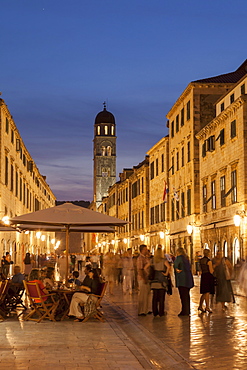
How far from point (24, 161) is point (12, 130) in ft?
37.9

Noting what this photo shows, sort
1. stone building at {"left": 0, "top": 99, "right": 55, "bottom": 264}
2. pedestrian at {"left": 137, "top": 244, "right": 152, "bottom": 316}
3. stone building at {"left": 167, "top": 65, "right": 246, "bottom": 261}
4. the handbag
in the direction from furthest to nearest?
stone building at {"left": 167, "top": 65, "right": 246, "bottom": 261}
stone building at {"left": 0, "top": 99, "right": 55, "bottom": 264}
the handbag
pedestrian at {"left": 137, "top": 244, "right": 152, "bottom": 316}

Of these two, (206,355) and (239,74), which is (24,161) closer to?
(239,74)

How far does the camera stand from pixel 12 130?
46875mm

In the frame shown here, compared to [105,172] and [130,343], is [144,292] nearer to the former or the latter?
[130,343]

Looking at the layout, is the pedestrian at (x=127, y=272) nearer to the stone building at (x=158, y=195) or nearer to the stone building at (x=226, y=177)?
the stone building at (x=226, y=177)

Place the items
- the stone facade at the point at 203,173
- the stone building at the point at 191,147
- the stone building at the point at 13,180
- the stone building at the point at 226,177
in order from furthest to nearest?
the stone building at the point at 191,147
the stone building at the point at 13,180
the stone facade at the point at 203,173
the stone building at the point at 226,177

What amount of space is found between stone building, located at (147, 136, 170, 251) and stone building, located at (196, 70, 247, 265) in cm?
1003

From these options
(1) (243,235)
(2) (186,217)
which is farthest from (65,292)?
(2) (186,217)

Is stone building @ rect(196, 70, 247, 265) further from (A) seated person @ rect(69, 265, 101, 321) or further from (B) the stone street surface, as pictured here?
(B) the stone street surface

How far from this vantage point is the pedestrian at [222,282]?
58.0 ft

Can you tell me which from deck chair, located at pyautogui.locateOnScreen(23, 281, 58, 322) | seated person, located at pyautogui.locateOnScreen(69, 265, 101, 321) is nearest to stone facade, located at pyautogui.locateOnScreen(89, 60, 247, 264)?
seated person, located at pyautogui.locateOnScreen(69, 265, 101, 321)

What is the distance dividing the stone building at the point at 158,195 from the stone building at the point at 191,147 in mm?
3693

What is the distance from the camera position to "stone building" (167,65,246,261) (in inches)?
1692

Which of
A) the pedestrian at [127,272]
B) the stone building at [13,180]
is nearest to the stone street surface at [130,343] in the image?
the pedestrian at [127,272]
